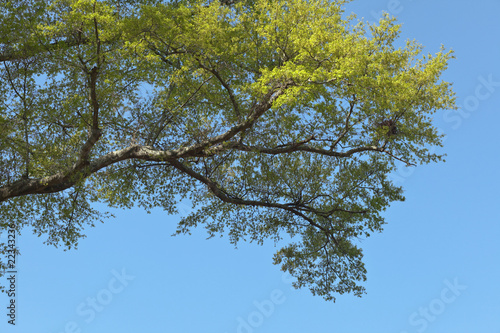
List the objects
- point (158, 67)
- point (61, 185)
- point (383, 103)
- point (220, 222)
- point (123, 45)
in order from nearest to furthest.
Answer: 1. point (383, 103)
2. point (123, 45)
3. point (61, 185)
4. point (158, 67)
5. point (220, 222)

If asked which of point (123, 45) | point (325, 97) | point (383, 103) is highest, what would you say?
point (123, 45)

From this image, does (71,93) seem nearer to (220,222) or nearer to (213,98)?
(213,98)

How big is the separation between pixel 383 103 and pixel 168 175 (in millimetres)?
8386

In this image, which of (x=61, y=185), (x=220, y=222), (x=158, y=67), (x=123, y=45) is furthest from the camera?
(x=220, y=222)

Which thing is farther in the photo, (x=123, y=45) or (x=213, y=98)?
(x=213, y=98)

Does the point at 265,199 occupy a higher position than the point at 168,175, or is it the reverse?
the point at 168,175

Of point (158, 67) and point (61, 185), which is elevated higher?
point (158, 67)

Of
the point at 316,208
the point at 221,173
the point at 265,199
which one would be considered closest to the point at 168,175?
the point at 221,173

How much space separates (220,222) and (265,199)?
7.03ft

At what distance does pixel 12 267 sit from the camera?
55.7ft

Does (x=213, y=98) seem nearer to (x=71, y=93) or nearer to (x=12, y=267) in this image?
(x=71, y=93)

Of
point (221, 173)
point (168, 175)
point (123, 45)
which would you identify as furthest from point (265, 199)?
point (123, 45)

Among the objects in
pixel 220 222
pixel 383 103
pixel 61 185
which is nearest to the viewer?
pixel 383 103

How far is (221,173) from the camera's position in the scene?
18406mm
